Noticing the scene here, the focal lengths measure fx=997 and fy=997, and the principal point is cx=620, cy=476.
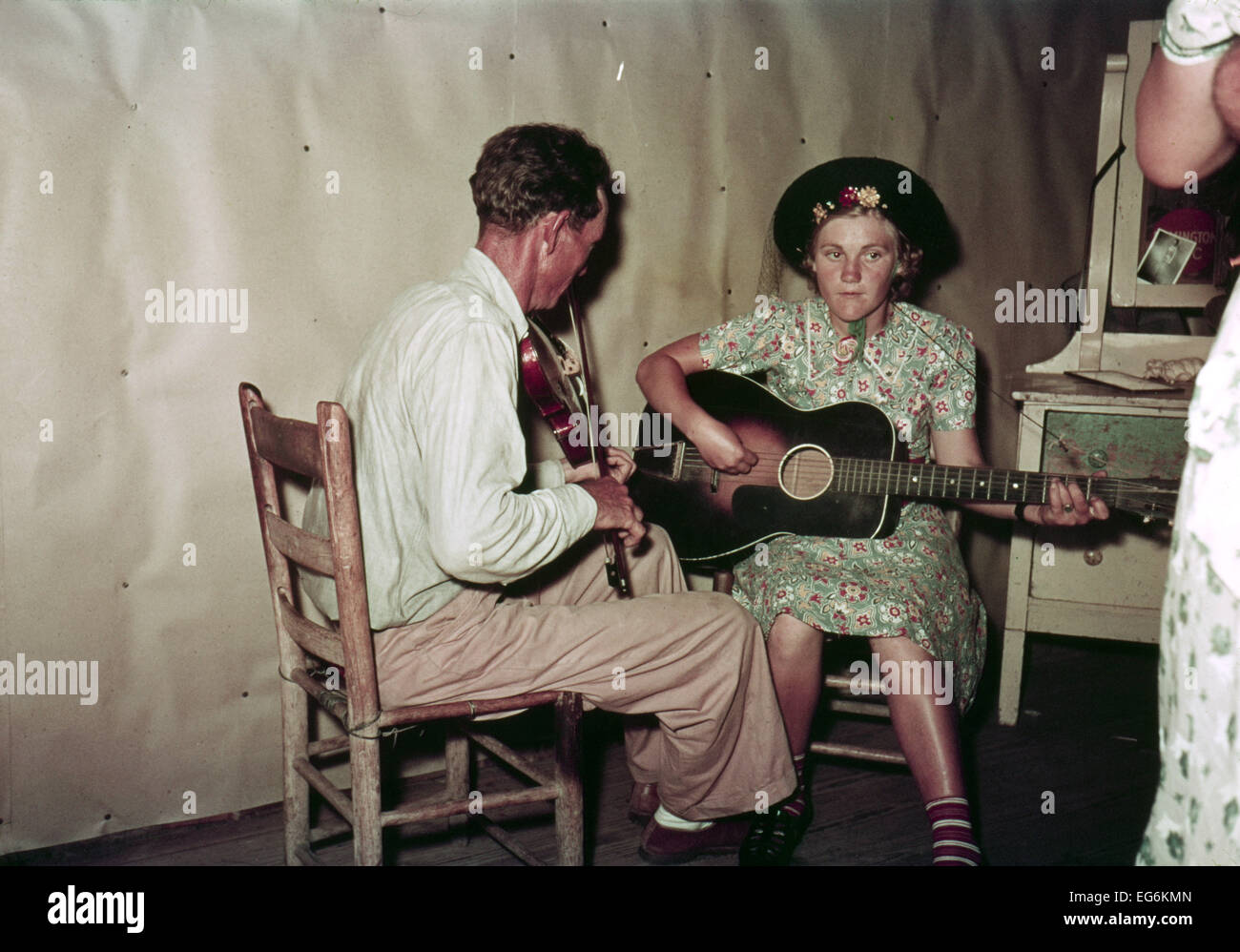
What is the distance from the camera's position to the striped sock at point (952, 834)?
200cm

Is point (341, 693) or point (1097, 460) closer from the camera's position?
point (341, 693)

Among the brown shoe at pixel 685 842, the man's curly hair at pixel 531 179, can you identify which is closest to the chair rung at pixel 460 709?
the brown shoe at pixel 685 842

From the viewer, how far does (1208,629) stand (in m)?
1.10

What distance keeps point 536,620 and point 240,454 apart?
936mm

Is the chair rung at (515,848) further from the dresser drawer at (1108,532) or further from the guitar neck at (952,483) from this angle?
the dresser drawer at (1108,532)

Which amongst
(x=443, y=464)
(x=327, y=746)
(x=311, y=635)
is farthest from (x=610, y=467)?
(x=327, y=746)

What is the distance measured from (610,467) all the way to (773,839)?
3.01ft

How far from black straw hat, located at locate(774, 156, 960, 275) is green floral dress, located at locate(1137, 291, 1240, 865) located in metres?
1.37

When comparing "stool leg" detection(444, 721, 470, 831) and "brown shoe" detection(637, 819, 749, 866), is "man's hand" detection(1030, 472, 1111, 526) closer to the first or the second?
"brown shoe" detection(637, 819, 749, 866)

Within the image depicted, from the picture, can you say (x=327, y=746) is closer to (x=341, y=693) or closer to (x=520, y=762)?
(x=341, y=693)

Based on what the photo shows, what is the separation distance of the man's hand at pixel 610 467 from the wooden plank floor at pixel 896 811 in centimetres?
89

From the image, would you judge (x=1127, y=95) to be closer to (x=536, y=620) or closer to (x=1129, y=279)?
(x=1129, y=279)

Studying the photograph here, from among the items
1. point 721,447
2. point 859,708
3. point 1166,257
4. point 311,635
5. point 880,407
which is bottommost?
point 859,708

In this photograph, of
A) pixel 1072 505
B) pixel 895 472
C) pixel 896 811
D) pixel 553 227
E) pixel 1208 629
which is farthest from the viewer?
pixel 896 811
